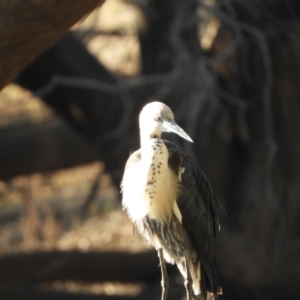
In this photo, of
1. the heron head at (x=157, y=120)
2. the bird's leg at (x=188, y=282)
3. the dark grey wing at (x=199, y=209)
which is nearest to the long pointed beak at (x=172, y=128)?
the heron head at (x=157, y=120)

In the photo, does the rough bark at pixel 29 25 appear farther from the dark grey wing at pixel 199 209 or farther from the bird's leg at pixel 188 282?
the bird's leg at pixel 188 282

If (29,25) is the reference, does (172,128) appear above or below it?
below

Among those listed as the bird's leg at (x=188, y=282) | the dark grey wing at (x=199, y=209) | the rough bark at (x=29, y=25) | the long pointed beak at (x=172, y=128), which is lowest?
the bird's leg at (x=188, y=282)

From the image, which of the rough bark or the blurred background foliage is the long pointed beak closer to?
the rough bark

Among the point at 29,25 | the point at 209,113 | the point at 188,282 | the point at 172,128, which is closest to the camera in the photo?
the point at 172,128

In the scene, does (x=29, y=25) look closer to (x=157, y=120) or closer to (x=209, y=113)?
(x=157, y=120)

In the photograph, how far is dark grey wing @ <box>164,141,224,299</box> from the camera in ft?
13.1

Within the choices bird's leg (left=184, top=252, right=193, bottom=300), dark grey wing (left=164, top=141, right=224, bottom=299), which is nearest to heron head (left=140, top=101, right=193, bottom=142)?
dark grey wing (left=164, top=141, right=224, bottom=299)

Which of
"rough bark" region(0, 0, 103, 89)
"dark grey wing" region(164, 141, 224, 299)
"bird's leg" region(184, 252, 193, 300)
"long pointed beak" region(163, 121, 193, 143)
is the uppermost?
"rough bark" region(0, 0, 103, 89)

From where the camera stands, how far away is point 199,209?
4164 mm

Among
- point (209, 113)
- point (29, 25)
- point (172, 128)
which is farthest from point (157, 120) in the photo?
point (209, 113)

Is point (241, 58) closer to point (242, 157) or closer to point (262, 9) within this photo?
point (262, 9)

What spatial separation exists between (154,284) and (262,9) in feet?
9.59

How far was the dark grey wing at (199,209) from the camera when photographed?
400 centimetres
